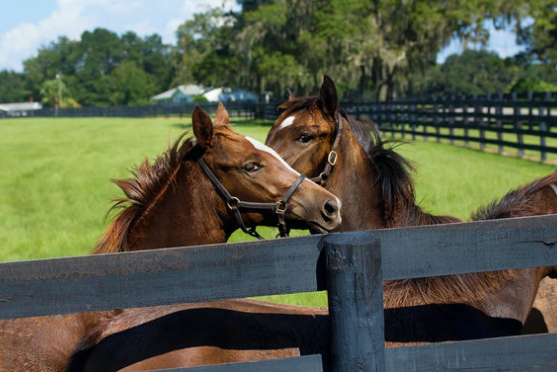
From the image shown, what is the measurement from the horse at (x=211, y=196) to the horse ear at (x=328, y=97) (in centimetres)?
98

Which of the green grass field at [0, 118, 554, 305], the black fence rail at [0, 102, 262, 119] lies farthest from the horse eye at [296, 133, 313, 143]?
the black fence rail at [0, 102, 262, 119]

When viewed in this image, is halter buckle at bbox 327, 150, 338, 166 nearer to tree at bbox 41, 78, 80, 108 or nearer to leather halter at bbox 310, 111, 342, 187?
leather halter at bbox 310, 111, 342, 187

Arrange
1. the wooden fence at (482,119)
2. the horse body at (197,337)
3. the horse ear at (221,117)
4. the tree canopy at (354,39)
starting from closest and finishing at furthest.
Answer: the horse body at (197,337), the horse ear at (221,117), the wooden fence at (482,119), the tree canopy at (354,39)

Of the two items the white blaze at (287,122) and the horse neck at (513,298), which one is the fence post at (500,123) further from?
the horse neck at (513,298)

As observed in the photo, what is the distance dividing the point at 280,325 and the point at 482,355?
2.75ft

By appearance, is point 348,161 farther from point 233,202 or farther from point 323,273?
point 323,273

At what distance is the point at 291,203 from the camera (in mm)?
3461

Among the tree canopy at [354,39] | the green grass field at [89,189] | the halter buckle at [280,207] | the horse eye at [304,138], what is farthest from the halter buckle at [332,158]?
the tree canopy at [354,39]

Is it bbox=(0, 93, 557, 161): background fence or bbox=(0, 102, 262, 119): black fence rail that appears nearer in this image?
bbox=(0, 93, 557, 161): background fence

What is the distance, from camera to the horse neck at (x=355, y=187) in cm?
416

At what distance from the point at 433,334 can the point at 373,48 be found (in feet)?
114

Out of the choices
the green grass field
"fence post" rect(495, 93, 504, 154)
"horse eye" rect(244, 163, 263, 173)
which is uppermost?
"horse eye" rect(244, 163, 263, 173)

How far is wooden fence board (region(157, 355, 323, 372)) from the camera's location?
220 centimetres

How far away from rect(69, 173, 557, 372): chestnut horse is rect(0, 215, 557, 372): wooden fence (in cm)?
27
